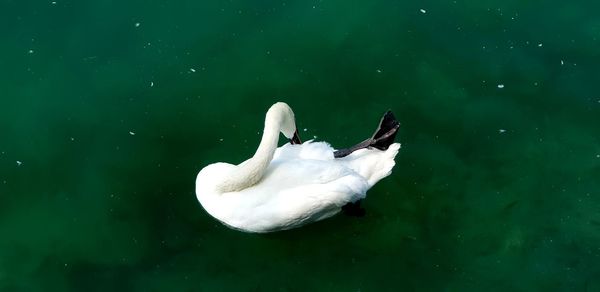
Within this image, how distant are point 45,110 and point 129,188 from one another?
1181mm

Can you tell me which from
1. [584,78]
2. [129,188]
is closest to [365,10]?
[584,78]

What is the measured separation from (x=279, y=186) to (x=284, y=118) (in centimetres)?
50

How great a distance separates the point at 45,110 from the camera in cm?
712

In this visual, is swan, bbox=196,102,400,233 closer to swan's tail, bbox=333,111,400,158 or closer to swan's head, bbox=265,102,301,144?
swan's head, bbox=265,102,301,144

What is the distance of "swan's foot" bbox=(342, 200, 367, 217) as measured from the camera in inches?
240

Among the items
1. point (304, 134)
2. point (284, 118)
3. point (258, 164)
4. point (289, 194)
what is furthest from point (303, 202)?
point (304, 134)

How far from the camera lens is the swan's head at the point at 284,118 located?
5.65 m

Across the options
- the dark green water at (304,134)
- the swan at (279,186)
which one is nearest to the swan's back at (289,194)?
the swan at (279,186)

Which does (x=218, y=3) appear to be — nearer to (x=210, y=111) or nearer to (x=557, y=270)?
(x=210, y=111)

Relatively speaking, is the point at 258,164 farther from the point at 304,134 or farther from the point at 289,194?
the point at 304,134

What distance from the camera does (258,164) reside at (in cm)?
562

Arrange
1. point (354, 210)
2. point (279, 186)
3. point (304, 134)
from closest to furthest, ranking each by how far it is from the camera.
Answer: point (279, 186)
point (354, 210)
point (304, 134)

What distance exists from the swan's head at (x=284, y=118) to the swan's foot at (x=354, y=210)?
0.64 meters

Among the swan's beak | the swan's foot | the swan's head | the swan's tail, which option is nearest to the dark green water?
the swan's foot
